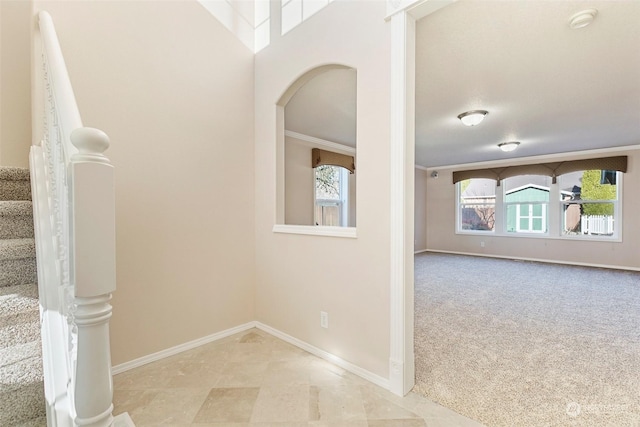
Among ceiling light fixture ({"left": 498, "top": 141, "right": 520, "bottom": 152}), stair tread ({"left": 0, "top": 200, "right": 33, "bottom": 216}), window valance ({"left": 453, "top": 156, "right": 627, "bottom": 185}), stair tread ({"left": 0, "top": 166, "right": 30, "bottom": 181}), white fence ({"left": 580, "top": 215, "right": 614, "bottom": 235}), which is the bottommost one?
white fence ({"left": 580, "top": 215, "right": 614, "bottom": 235})

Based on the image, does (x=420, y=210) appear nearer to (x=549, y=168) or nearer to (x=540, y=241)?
(x=540, y=241)

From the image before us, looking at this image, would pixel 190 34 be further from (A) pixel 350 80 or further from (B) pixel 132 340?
(B) pixel 132 340

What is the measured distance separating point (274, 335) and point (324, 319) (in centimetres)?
64

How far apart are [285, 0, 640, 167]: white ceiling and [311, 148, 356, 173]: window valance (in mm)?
273

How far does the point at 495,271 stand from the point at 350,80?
448cm

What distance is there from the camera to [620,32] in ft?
6.86

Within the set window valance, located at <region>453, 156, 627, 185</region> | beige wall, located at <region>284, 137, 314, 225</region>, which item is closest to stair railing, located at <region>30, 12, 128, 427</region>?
beige wall, located at <region>284, 137, 314, 225</region>

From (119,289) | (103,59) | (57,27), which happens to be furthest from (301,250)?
(57,27)

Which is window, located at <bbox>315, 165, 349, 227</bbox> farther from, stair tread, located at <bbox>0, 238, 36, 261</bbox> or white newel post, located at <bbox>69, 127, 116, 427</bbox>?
white newel post, located at <bbox>69, 127, 116, 427</bbox>

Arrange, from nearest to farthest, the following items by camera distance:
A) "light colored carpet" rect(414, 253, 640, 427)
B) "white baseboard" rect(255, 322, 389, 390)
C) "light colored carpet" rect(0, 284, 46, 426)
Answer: "light colored carpet" rect(0, 284, 46, 426) < "light colored carpet" rect(414, 253, 640, 427) < "white baseboard" rect(255, 322, 389, 390)

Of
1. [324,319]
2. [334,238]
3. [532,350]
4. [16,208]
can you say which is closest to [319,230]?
[334,238]

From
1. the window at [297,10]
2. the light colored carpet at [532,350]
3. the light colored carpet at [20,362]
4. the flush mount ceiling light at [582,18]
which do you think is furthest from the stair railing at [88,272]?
the flush mount ceiling light at [582,18]

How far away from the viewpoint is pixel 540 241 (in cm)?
628

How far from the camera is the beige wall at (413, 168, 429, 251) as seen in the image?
24.8 feet
